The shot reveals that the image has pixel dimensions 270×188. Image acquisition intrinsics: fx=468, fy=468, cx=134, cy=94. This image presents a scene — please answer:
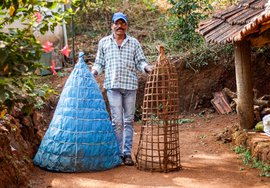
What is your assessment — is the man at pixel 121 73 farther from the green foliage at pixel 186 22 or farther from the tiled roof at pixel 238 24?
the green foliage at pixel 186 22

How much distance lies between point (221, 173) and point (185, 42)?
19.6 feet

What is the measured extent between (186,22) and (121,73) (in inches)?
221

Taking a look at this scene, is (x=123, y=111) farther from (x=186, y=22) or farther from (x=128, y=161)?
(x=186, y=22)

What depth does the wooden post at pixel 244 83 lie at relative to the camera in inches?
281

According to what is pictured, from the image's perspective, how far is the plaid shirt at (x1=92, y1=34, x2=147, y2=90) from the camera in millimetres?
6266

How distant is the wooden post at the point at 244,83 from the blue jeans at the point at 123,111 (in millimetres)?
1878

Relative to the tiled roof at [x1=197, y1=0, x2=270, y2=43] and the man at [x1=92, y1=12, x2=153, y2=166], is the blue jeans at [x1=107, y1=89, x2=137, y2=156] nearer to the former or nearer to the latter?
the man at [x1=92, y1=12, x2=153, y2=166]

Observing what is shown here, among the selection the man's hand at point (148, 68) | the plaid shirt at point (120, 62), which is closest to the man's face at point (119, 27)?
the plaid shirt at point (120, 62)

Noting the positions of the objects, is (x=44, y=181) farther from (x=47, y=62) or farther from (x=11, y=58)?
(x=47, y=62)

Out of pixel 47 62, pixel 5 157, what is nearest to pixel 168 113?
pixel 5 157

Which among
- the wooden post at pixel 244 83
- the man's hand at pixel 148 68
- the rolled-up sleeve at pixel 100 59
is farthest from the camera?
the wooden post at pixel 244 83

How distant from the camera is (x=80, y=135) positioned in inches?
238

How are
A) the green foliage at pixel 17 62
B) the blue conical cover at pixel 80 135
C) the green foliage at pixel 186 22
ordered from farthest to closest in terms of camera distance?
the green foliage at pixel 186 22, the blue conical cover at pixel 80 135, the green foliage at pixel 17 62

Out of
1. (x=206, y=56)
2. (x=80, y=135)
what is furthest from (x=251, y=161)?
(x=206, y=56)
